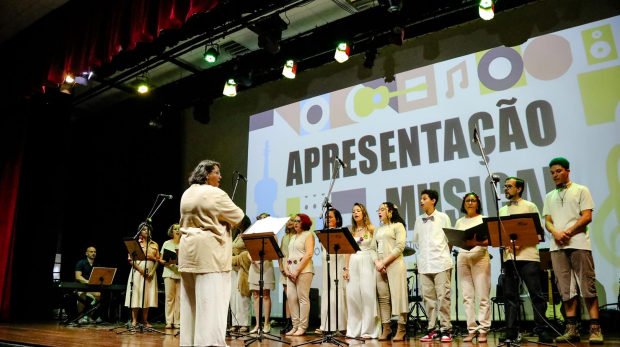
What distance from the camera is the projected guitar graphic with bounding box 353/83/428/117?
7910mm

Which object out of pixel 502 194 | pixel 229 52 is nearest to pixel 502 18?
pixel 502 194

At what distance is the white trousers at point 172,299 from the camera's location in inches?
279

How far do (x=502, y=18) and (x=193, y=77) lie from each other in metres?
5.83

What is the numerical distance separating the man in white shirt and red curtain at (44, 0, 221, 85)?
3263 millimetres

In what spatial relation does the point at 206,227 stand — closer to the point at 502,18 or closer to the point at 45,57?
the point at 45,57

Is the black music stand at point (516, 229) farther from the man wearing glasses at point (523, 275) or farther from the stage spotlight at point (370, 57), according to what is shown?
the stage spotlight at point (370, 57)

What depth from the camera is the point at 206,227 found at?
11.6ft

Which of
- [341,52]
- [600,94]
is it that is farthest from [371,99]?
[600,94]

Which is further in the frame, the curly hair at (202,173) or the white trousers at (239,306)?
the white trousers at (239,306)

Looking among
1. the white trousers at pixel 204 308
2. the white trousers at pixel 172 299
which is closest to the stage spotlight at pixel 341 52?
the white trousers at pixel 172 299

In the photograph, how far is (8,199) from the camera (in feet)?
28.1

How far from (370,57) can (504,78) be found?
216 cm

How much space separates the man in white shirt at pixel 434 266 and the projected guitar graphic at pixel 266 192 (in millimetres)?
3634

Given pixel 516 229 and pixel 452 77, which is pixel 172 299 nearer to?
pixel 516 229
